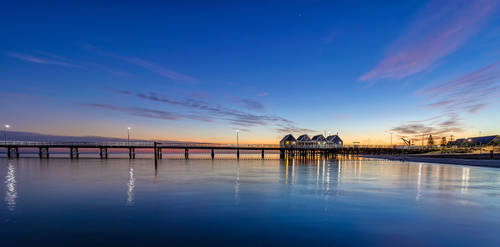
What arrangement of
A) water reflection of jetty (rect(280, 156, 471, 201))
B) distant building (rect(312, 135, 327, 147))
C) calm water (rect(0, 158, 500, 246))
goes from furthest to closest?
distant building (rect(312, 135, 327, 147)) < water reflection of jetty (rect(280, 156, 471, 201)) < calm water (rect(0, 158, 500, 246))

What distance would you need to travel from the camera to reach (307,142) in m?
102

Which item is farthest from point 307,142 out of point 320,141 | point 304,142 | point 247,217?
point 247,217

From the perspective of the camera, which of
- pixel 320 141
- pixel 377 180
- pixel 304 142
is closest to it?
pixel 377 180

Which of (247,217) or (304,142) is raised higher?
(247,217)

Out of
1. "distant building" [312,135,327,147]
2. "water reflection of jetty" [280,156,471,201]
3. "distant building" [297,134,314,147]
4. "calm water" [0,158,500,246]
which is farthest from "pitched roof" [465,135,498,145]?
"calm water" [0,158,500,246]

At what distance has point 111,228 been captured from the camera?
9.95m

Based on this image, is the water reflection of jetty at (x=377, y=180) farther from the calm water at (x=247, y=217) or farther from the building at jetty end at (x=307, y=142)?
the building at jetty end at (x=307, y=142)

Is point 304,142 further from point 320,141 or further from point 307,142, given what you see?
point 320,141

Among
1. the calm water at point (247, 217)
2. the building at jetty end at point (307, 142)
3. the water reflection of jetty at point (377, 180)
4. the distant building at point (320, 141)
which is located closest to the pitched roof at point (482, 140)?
the building at jetty end at point (307, 142)

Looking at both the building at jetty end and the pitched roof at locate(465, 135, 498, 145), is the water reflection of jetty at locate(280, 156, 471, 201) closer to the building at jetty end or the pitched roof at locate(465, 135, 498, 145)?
the building at jetty end

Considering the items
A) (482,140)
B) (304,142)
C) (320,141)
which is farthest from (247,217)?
(482,140)

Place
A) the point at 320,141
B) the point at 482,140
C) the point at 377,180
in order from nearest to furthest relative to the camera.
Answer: the point at 377,180 → the point at 320,141 → the point at 482,140

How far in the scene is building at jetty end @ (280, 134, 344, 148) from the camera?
3944 inches

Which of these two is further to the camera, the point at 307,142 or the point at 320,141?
the point at 320,141
